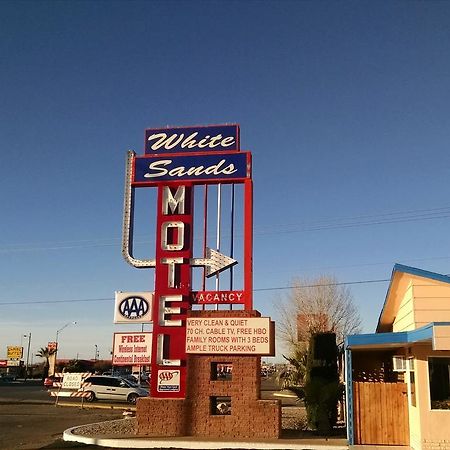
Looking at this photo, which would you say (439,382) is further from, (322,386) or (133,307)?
(133,307)

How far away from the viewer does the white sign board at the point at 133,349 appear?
18.9 metres

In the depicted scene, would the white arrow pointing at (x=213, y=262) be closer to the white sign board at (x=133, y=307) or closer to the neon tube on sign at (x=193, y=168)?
the white sign board at (x=133, y=307)

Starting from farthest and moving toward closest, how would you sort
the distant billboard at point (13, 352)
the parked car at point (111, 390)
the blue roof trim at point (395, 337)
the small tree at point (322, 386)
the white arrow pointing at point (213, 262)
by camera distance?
the distant billboard at point (13, 352), the parked car at point (111, 390), the white arrow pointing at point (213, 262), the small tree at point (322, 386), the blue roof trim at point (395, 337)

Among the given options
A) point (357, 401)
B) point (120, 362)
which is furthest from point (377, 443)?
point (120, 362)

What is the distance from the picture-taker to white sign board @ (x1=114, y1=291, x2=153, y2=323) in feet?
62.7

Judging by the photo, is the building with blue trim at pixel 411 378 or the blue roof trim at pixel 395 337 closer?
the blue roof trim at pixel 395 337

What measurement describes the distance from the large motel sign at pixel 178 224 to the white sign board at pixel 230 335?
656 mm

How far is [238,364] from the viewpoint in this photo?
17672mm

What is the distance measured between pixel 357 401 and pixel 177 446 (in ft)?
17.3

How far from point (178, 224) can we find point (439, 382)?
379 inches

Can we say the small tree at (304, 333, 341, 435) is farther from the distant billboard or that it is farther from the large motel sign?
the distant billboard

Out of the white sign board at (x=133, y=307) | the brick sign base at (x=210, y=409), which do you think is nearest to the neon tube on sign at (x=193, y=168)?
the white sign board at (x=133, y=307)

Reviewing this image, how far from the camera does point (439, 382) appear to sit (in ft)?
46.8

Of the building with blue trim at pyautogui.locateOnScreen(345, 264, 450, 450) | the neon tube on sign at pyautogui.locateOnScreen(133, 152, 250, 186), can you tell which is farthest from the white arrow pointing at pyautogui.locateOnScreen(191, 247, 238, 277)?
the building with blue trim at pyautogui.locateOnScreen(345, 264, 450, 450)
